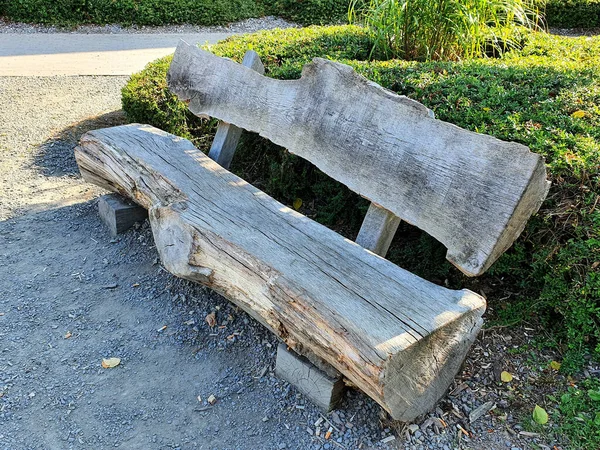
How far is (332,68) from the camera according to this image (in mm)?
Result: 3139

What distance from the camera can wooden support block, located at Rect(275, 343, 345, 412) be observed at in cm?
260

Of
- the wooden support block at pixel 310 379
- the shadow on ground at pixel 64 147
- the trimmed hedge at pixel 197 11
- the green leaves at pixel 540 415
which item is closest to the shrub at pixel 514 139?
the green leaves at pixel 540 415

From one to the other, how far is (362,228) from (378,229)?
0.10 m

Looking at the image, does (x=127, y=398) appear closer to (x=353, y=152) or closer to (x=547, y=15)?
(x=353, y=152)

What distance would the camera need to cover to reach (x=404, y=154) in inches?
110

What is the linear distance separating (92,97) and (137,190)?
3322 millimetres

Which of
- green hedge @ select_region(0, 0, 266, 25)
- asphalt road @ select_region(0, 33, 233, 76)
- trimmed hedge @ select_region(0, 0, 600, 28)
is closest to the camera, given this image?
asphalt road @ select_region(0, 33, 233, 76)

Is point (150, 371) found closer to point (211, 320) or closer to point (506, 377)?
point (211, 320)

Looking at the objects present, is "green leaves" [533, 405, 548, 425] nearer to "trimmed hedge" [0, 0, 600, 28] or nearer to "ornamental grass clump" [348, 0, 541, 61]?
"ornamental grass clump" [348, 0, 541, 61]

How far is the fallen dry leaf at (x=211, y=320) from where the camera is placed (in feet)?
10.7

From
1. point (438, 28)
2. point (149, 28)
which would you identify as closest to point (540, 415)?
point (438, 28)

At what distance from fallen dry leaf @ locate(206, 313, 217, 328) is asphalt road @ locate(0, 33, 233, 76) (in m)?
4.93

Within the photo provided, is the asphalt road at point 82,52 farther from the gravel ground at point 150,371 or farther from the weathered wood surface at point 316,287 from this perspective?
the weathered wood surface at point 316,287

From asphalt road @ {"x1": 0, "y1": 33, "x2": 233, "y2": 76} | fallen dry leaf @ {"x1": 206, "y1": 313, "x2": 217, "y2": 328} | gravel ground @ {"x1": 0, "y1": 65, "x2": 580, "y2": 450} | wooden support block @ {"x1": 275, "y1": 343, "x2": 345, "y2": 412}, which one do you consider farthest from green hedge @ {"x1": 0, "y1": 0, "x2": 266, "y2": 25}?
wooden support block @ {"x1": 275, "y1": 343, "x2": 345, "y2": 412}
